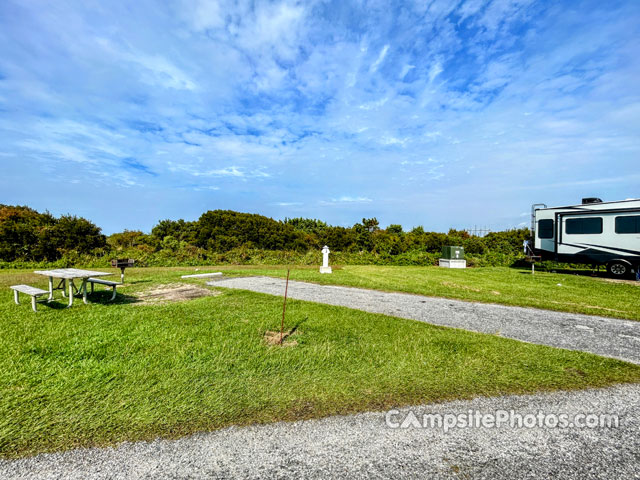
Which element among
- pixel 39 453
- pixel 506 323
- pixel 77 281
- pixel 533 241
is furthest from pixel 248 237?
pixel 39 453

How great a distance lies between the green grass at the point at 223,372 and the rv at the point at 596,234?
1077 cm

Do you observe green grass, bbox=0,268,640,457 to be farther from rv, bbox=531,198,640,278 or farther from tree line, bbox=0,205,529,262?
tree line, bbox=0,205,529,262

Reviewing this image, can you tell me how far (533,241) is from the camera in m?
14.0

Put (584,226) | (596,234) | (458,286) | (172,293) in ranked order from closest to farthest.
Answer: (172,293)
(458,286)
(596,234)
(584,226)

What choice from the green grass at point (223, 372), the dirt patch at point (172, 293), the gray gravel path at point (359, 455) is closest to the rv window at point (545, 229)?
the green grass at point (223, 372)

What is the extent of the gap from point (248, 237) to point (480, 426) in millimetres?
22848

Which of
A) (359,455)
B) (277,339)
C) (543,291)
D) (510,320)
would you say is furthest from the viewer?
(543,291)

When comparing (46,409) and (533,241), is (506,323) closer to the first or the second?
(46,409)

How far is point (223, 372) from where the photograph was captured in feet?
11.3

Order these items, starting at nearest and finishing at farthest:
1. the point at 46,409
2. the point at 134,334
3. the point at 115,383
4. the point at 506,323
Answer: the point at 46,409 < the point at 115,383 < the point at 134,334 < the point at 506,323

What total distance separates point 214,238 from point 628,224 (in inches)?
910

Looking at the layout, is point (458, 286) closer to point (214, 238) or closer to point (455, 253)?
point (455, 253)

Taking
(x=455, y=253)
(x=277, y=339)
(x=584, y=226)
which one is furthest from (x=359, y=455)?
(x=455, y=253)

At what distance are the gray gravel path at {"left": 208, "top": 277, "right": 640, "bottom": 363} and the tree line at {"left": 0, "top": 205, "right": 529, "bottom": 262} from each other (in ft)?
39.8
